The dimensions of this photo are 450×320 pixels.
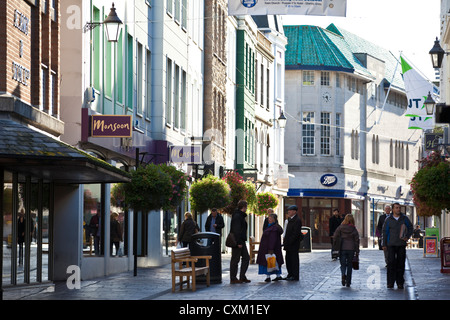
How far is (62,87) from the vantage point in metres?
24.4

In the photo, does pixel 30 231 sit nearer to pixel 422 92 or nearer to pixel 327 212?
pixel 422 92

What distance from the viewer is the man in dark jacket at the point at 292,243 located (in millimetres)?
23828

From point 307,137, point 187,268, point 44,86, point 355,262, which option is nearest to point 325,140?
point 307,137

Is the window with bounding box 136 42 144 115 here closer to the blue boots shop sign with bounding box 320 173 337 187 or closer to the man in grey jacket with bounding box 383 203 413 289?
the man in grey jacket with bounding box 383 203 413 289

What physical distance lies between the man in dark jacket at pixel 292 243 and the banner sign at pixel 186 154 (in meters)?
9.95

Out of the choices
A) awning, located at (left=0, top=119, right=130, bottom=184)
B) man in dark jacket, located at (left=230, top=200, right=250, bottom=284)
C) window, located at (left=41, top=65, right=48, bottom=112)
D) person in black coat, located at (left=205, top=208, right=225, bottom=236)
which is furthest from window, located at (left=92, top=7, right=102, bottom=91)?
awning, located at (left=0, top=119, right=130, bottom=184)

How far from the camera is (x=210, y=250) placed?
72.7 feet

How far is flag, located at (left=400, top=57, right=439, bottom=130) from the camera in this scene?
49625 millimetres

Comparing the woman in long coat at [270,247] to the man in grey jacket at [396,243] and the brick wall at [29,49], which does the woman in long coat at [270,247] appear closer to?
the man in grey jacket at [396,243]

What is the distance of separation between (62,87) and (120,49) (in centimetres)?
505

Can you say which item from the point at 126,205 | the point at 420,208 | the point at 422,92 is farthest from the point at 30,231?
the point at 422,92

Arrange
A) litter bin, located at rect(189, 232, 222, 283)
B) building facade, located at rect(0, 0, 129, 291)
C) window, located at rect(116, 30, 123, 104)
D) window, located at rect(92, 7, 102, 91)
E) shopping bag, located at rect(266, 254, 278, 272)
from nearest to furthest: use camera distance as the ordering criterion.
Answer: building facade, located at rect(0, 0, 129, 291) → litter bin, located at rect(189, 232, 222, 283) → shopping bag, located at rect(266, 254, 278, 272) → window, located at rect(92, 7, 102, 91) → window, located at rect(116, 30, 123, 104)

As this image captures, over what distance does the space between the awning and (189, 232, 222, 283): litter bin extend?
3395 mm

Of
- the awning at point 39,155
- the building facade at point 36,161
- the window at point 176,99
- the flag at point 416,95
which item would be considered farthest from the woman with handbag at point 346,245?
the flag at point 416,95
